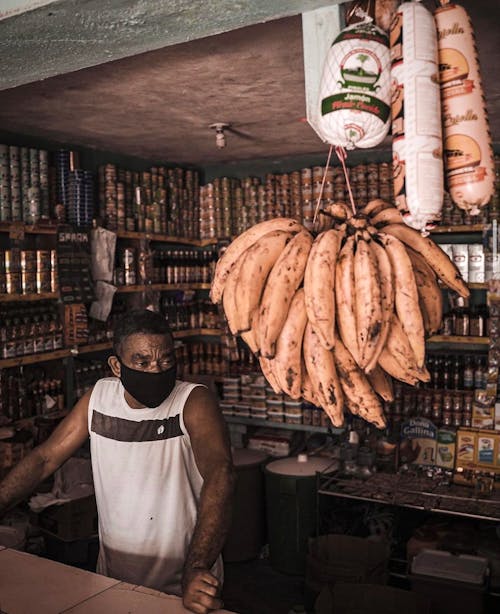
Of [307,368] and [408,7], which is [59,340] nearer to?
[307,368]

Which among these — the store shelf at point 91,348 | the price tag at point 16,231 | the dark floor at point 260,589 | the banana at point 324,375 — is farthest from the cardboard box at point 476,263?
the banana at point 324,375

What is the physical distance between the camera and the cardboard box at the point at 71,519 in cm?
383

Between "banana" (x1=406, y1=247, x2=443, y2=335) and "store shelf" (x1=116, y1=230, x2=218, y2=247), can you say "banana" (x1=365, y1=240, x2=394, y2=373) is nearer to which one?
"banana" (x1=406, y1=247, x2=443, y2=335)

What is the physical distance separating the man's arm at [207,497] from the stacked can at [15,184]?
2.25 meters

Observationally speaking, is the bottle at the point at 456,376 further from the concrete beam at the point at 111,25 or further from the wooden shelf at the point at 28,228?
the concrete beam at the point at 111,25

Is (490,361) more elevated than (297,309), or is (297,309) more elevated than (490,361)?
(297,309)

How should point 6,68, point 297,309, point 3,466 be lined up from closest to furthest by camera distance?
1. point 297,309
2. point 6,68
3. point 3,466

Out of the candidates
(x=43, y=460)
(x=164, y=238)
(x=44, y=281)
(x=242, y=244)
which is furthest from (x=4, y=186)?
(x=242, y=244)

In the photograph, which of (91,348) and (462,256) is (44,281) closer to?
(91,348)

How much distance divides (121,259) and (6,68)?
297 cm

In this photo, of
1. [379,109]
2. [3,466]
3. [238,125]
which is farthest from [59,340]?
[379,109]

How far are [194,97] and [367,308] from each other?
2.33 meters

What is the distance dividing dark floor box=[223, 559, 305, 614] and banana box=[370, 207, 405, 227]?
122 inches

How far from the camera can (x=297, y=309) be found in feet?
4.90
